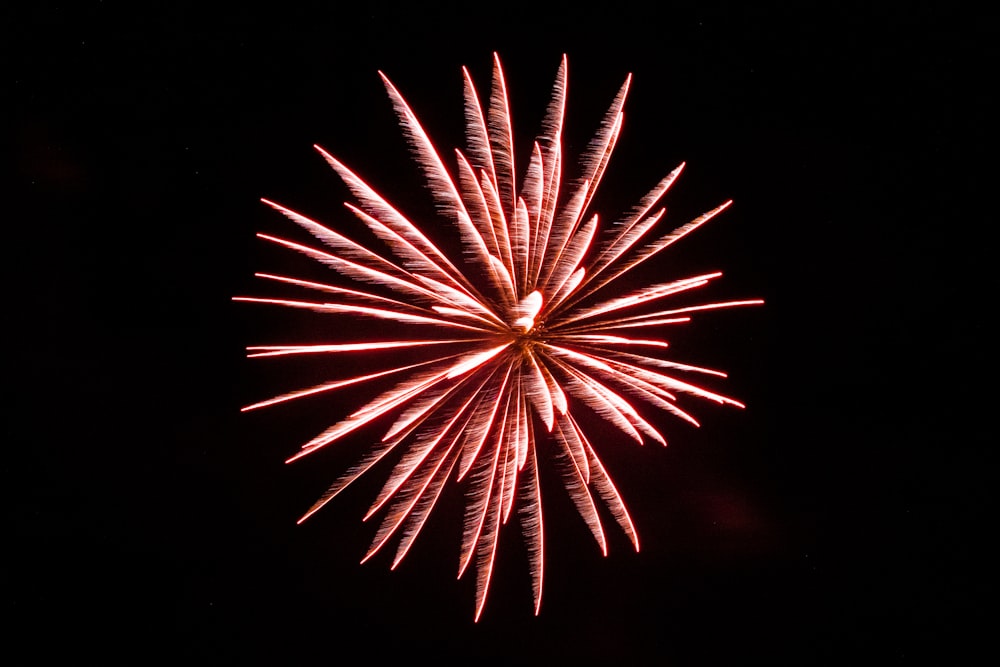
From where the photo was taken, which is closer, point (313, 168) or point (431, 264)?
point (431, 264)

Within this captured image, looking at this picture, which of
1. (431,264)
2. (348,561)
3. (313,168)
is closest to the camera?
(431,264)

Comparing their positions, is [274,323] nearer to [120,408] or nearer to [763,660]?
[120,408]

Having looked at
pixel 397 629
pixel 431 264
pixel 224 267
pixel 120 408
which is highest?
pixel 224 267

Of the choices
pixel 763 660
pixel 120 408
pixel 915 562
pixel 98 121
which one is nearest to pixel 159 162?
pixel 98 121

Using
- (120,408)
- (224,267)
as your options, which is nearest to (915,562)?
(224,267)

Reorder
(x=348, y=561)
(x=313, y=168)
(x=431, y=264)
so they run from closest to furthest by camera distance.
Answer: (x=431, y=264), (x=313, y=168), (x=348, y=561)

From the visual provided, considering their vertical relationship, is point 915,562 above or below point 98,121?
below
